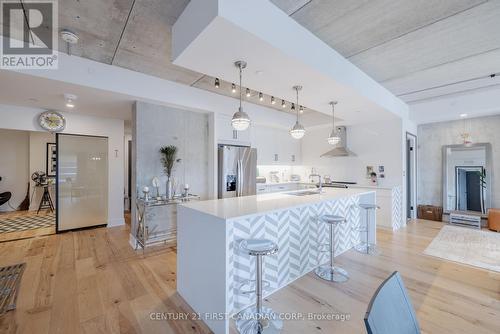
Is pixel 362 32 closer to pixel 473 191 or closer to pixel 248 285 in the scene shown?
pixel 248 285

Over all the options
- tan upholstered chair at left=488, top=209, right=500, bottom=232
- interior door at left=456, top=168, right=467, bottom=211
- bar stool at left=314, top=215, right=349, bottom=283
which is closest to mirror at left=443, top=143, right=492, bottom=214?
interior door at left=456, top=168, right=467, bottom=211

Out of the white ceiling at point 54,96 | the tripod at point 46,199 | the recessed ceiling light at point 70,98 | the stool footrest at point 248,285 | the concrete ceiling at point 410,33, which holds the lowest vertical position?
the stool footrest at point 248,285

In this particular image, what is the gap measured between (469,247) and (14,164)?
1153 cm

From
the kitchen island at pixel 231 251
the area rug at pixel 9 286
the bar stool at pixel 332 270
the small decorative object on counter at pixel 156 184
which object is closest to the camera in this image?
the kitchen island at pixel 231 251

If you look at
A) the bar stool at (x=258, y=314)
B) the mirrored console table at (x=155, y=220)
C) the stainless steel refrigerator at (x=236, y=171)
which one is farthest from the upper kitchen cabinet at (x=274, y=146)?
the bar stool at (x=258, y=314)

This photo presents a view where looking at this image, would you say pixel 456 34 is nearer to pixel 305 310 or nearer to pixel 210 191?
pixel 305 310

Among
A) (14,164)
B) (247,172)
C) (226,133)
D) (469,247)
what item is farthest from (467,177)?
(14,164)

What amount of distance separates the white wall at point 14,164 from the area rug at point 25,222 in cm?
132

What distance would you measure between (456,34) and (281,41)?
225 centimetres

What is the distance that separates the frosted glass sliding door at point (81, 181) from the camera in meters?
4.48

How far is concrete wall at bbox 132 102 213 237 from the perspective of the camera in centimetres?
373

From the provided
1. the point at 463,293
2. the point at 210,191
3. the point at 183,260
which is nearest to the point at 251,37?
the point at 183,260

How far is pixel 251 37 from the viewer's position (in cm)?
188

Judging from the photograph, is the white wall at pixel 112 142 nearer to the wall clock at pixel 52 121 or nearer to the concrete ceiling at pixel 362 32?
the wall clock at pixel 52 121
